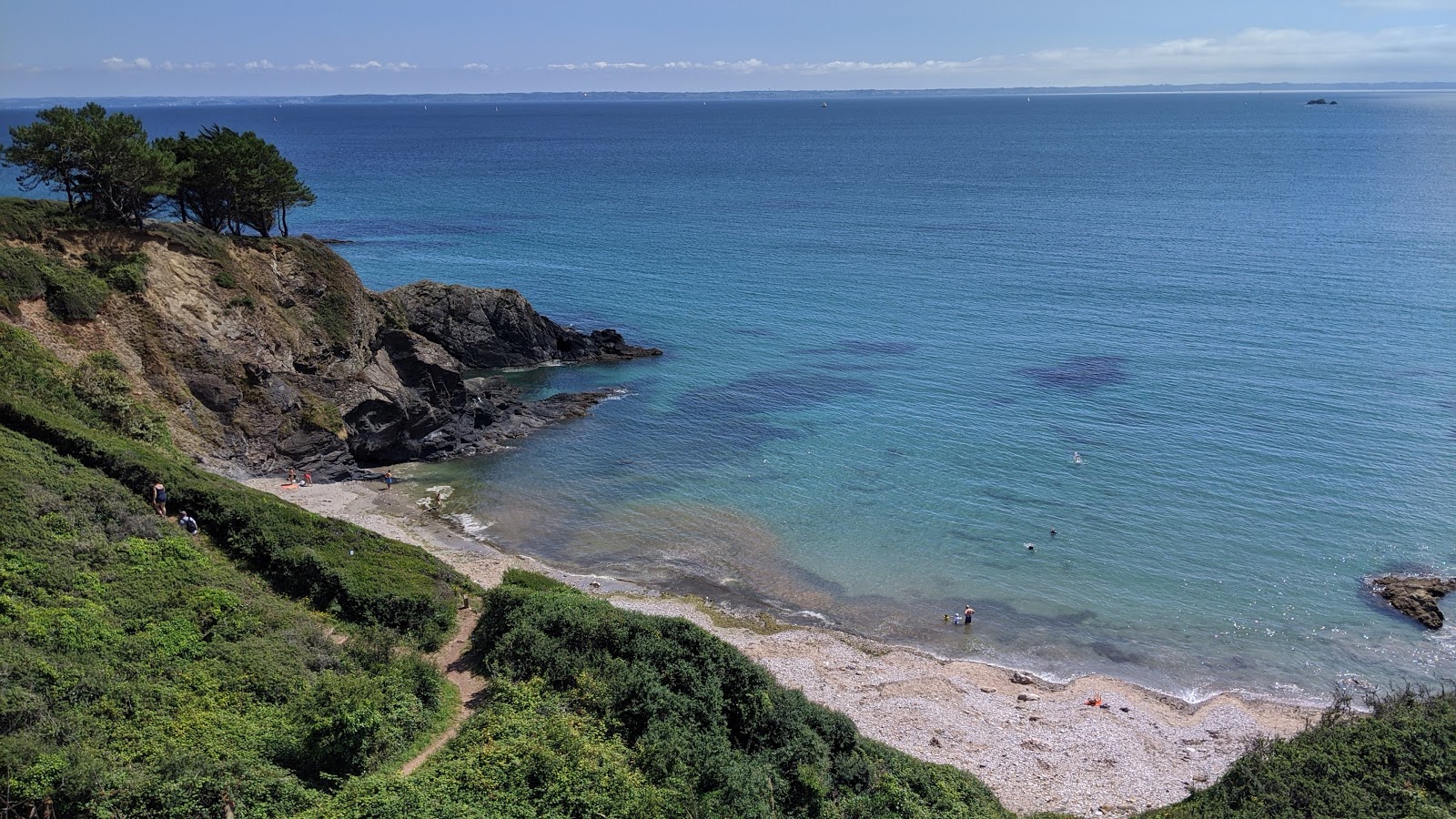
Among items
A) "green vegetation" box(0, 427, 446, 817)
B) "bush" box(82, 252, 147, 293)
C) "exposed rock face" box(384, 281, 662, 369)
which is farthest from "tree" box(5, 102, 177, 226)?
"green vegetation" box(0, 427, 446, 817)

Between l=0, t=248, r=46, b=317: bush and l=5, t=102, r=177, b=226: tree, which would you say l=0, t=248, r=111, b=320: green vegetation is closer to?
l=0, t=248, r=46, b=317: bush

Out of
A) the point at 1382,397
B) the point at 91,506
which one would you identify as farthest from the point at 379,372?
the point at 1382,397

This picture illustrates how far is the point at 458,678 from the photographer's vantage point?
27.5 meters

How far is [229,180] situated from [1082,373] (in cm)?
5965

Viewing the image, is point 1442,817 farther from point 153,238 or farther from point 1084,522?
point 153,238

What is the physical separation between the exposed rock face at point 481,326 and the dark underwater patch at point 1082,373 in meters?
Answer: 31.2

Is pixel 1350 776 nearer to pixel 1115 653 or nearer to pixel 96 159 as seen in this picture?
pixel 1115 653

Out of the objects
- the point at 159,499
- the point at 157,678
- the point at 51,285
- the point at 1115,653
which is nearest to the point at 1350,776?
the point at 1115,653

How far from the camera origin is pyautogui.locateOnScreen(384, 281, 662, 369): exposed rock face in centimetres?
7019

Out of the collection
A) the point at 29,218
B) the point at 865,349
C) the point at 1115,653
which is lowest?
the point at 1115,653

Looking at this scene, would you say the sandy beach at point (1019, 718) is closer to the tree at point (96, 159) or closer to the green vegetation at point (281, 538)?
the green vegetation at point (281, 538)

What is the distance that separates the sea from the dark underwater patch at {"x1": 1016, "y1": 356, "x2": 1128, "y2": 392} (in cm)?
28

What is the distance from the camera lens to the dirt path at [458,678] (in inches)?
915

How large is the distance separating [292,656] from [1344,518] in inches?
1920
